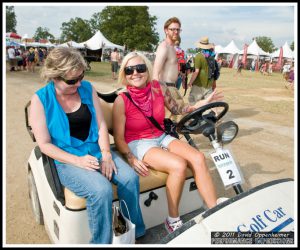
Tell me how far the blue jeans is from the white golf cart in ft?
0.20

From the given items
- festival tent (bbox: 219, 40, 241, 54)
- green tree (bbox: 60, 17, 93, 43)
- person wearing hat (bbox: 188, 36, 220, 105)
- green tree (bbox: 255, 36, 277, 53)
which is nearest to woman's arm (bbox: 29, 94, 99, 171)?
person wearing hat (bbox: 188, 36, 220, 105)

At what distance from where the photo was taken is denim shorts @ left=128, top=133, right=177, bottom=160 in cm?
250

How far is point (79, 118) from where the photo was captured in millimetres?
2295

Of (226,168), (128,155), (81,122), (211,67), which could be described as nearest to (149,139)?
(128,155)

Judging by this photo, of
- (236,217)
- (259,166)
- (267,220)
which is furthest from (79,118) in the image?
(259,166)

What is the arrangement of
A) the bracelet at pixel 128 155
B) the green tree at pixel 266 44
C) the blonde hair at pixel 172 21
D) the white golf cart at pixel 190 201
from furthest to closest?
the green tree at pixel 266 44 → the blonde hair at pixel 172 21 → the bracelet at pixel 128 155 → the white golf cart at pixel 190 201

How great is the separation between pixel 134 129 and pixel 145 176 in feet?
1.78

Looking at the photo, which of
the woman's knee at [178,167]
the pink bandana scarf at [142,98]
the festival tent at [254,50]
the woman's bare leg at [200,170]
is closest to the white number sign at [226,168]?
the woman's bare leg at [200,170]

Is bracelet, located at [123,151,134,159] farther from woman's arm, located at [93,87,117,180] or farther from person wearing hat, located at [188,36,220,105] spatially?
person wearing hat, located at [188,36,220,105]

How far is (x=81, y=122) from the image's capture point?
2311mm

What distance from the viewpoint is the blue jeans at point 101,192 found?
191cm

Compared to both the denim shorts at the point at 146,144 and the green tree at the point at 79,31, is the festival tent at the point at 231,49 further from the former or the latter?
the green tree at the point at 79,31

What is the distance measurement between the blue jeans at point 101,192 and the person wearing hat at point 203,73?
11.5 feet

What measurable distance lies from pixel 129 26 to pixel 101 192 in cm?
4532
